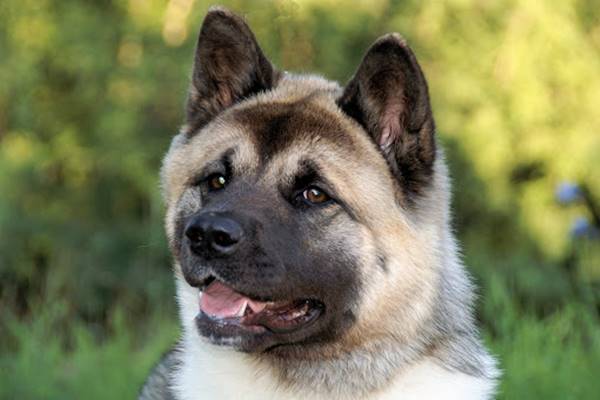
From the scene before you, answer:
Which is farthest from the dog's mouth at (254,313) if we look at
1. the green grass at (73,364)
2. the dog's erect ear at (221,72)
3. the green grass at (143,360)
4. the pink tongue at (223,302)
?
the green grass at (73,364)

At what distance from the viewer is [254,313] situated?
160 inches

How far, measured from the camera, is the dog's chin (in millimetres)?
3998

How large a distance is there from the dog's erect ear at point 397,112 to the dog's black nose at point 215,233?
73 cm

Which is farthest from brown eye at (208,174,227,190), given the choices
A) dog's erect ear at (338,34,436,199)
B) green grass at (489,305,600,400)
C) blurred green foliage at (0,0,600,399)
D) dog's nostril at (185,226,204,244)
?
blurred green foliage at (0,0,600,399)

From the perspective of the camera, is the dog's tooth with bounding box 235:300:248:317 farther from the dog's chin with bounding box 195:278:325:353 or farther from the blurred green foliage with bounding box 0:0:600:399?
the blurred green foliage with bounding box 0:0:600:399

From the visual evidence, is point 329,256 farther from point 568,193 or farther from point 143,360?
point 143,360

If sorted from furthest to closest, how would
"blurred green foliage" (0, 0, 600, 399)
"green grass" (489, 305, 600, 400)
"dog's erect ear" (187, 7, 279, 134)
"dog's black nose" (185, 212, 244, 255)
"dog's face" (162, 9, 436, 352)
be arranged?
"blurred green foliage" (0, 0, 600, 399) → "green grass" (489, 305, 600, 400) → "dog's erect ear" (187, 7, 279, 134) → "dog's face" (162, 9, 436, 352) → "dog's black nose" (185, 212, 244, 255)

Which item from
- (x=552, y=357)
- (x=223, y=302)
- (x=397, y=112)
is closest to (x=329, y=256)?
(x=223, y=302)

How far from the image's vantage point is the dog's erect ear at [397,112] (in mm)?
4227

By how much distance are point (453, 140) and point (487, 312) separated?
3.90 m

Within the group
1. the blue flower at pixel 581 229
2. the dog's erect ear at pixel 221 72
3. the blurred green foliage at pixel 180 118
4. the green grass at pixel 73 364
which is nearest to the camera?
the dog's erect ear at pixel 221 72

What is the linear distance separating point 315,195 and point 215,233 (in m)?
0.48

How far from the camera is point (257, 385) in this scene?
163 inches

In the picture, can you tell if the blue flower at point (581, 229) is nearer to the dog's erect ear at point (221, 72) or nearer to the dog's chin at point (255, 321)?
the dog's erect ear at point (221, 72)
